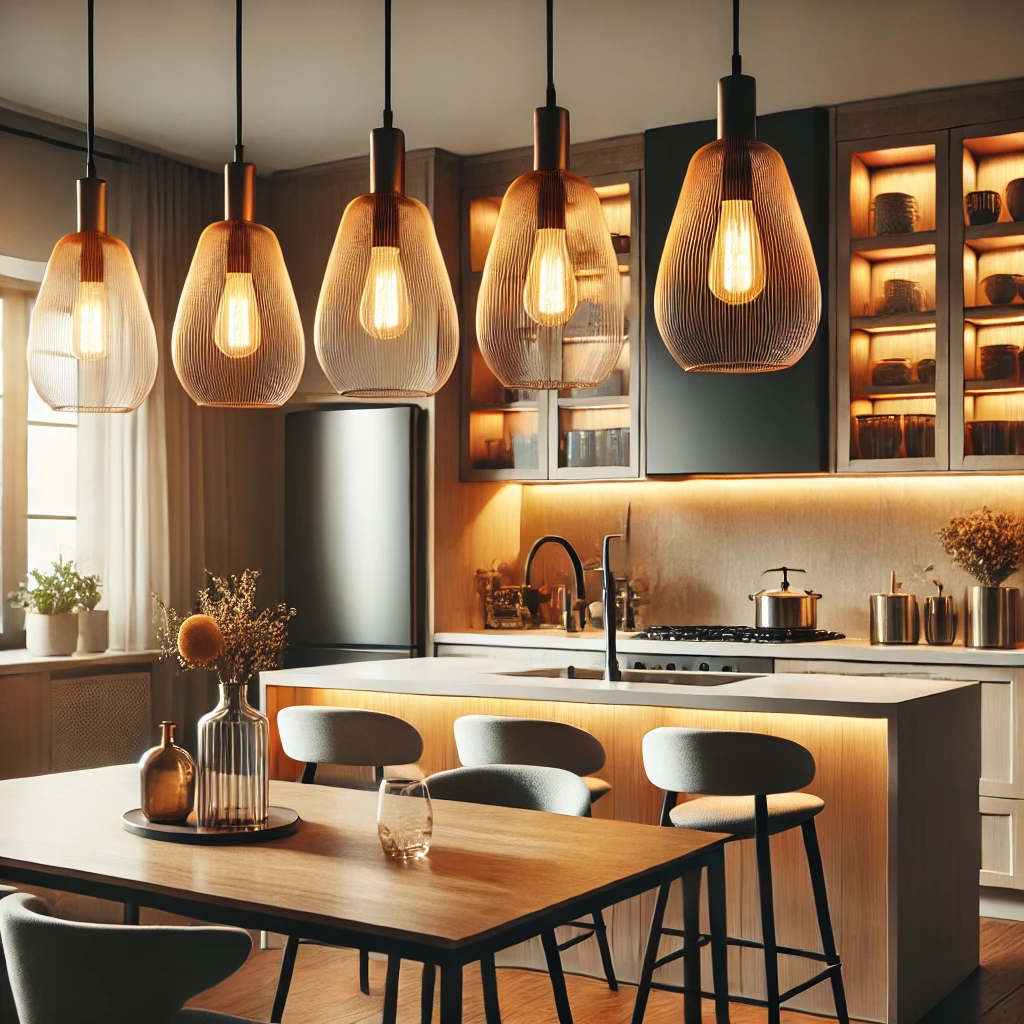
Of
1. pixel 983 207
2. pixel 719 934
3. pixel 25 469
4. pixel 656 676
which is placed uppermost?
pixel 983 207

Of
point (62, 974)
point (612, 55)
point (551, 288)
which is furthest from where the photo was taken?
point (612, 55)

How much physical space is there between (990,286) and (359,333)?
3738 mm

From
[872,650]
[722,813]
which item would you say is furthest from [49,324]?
[872,650]

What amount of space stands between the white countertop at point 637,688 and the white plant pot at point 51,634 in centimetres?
140

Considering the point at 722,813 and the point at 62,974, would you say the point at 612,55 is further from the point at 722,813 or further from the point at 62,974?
the point at 62,974

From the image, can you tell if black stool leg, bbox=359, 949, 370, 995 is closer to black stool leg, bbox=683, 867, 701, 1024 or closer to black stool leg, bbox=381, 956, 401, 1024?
black stool leg, bbox=381, 956, 401, 1024

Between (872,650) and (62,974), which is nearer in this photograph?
(62,974)

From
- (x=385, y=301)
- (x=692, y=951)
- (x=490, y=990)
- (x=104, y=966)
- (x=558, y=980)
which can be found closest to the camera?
(x=104, y=966)

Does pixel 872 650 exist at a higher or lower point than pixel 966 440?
lower

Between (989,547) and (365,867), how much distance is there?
3683mm

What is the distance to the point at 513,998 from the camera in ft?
12.4

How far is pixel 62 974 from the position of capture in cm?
188

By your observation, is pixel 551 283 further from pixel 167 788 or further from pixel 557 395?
pixel 557 395

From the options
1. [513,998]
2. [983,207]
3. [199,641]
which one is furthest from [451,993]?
[983,207]
